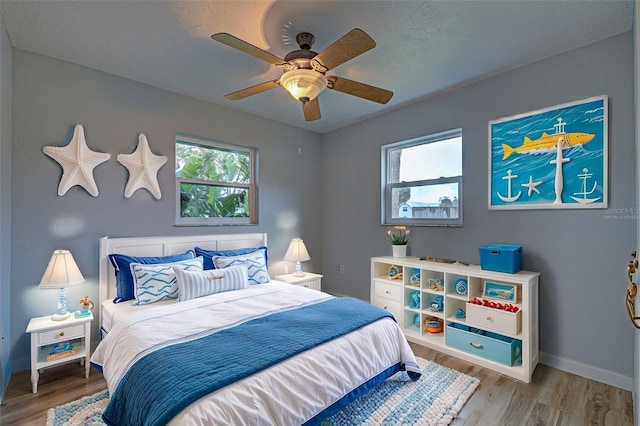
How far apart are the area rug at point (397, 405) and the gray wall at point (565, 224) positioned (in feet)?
3.16

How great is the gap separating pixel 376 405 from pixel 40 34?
3.61 metres

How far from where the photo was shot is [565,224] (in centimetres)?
248

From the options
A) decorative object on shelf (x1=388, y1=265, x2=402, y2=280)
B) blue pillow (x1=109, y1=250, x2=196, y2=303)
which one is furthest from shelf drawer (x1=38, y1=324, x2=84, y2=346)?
decorative object on shelf (x1=388, y1=265, x2=402, y2=280)

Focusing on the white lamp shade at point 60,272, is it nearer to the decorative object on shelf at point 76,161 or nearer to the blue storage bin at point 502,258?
the decorative object on shelf at point 76,161

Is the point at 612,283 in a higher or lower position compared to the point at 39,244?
lower

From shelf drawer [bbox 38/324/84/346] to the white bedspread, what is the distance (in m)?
0.52

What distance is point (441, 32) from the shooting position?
2201 mm

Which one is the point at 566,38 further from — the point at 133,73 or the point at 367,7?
the point at 133,73

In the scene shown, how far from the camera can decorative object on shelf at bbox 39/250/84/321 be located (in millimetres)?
2318

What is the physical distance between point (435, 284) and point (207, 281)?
7.32 feet

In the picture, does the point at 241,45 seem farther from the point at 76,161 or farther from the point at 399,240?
the point at 399,240

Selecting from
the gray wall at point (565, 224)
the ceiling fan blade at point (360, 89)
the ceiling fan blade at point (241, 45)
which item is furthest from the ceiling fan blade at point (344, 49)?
Answer: the gray wall at point (565, 224)

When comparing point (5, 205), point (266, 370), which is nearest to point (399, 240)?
point (266, 370)

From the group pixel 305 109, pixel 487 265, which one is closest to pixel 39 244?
pixel 305 109
